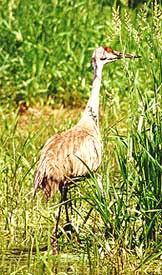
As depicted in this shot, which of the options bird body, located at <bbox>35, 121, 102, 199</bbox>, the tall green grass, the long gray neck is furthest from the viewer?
the long gray neck

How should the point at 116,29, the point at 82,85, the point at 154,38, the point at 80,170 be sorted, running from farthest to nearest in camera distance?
the point at 82,85, the point at 80,170, the point at 154,38, the point at 116,29

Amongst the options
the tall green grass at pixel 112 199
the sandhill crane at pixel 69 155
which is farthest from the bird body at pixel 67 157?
the tall green grass at pixel 112 199

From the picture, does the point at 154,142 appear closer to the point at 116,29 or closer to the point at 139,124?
the point at 139,124

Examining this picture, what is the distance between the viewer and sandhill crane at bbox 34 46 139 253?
7.08 m

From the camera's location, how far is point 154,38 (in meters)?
6.65

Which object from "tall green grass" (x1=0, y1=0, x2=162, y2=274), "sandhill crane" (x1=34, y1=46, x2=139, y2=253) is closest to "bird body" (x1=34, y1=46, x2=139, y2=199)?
"sandhill crane" (x1=34, y1=46, x2=139, y2=253)

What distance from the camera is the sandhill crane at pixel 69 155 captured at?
23.2ft

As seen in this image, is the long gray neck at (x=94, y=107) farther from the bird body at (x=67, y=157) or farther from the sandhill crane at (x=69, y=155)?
the bird body at (x=67, y=157)

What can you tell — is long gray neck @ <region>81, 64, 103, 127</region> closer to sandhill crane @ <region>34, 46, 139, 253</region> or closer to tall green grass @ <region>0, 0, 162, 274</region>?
sandhill crane @ <region>34, 46, 139, 253</region>

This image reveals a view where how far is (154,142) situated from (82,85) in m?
5.98

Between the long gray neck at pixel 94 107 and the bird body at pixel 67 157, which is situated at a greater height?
the long gray neck at pixel 94 107

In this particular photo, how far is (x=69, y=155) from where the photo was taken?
287 inches

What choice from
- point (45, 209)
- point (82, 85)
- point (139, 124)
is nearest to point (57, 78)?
point (82, 85)

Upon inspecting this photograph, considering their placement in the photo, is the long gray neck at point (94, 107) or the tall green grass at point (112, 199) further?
the long gray neck at point (94, 107)
